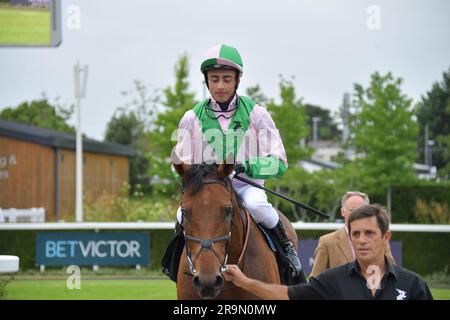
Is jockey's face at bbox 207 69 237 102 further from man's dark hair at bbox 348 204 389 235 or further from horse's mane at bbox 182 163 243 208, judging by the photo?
man's dark hair at bbox 348 204 389 235

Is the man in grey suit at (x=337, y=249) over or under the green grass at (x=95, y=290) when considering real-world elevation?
over

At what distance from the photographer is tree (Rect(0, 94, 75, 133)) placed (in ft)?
128

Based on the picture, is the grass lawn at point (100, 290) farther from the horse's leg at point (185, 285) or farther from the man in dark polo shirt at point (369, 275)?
the man in dark polo shirt at point (369, 275)

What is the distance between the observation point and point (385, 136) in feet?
87.4

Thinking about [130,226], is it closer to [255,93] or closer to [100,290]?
[100,290]

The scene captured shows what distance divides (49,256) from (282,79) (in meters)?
16.2

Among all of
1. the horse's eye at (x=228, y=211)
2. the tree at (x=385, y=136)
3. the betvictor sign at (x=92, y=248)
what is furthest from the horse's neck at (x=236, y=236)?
the tree at (x=385, y=136)

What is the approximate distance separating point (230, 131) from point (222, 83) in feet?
0.93

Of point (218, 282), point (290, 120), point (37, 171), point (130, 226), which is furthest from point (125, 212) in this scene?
point (218, 282)

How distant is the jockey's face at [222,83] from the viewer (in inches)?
184

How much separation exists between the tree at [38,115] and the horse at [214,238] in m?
34.4

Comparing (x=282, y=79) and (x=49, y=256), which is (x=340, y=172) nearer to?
(x=282, y=79)

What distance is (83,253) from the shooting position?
13680 millimetres
